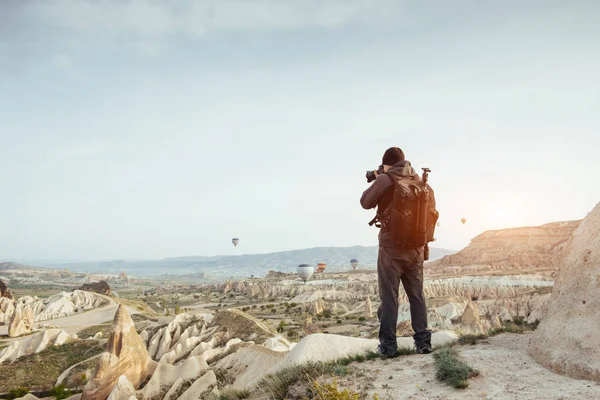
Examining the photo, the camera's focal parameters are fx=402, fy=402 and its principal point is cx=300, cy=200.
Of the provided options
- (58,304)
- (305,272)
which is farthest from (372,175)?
(305,272)

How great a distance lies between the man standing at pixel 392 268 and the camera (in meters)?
6.80

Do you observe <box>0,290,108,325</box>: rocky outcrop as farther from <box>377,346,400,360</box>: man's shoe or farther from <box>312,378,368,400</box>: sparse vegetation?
<box>312,378,368,400</box>: sparse vegetation

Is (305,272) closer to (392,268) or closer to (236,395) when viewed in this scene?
(236,395)

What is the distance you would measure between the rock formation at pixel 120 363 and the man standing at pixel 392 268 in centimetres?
982

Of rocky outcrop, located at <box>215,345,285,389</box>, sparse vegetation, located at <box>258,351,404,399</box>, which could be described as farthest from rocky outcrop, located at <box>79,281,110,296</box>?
sparse vegetation, located at <box>258,351,404,399</box>

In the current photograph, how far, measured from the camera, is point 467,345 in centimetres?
732

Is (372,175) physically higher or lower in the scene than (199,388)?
higher

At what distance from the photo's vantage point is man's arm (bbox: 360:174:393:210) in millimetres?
6777

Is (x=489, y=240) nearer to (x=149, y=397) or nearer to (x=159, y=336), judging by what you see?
(x=159, y=336)

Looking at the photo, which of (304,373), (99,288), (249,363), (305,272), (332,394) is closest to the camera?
(332,394)

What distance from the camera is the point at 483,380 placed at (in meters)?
5.36

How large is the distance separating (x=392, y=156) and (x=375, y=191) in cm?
89

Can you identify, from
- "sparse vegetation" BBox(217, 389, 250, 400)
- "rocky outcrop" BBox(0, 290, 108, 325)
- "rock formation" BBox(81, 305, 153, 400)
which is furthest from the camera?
"rocky outcrop" BBox(0, 290, 108, 325)

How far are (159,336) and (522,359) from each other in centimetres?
2347
